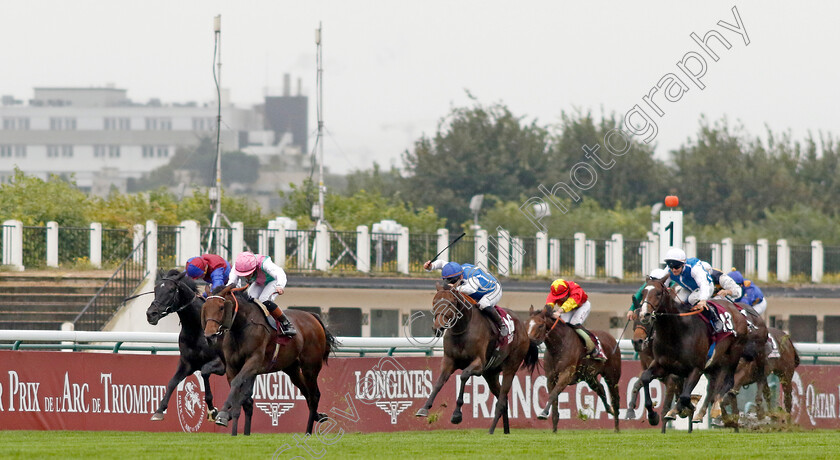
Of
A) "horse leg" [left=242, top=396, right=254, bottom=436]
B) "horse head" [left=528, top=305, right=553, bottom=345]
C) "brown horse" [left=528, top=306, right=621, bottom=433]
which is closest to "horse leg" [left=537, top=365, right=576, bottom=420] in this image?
"brown horse" [left=528, top=306, right=621, bottom=433]

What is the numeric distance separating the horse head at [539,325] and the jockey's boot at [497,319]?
0.41m

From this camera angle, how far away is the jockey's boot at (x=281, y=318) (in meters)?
12.2

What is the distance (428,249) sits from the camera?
27.3 m

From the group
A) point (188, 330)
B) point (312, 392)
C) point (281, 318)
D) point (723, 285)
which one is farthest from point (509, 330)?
point (188, 330)

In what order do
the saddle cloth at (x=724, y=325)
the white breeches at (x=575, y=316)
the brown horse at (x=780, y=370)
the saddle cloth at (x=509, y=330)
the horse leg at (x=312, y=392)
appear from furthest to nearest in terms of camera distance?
the brown horse at (x=780, y=370) → the white breeches at (x=575, y=316) → the saddle cloth at (x=509, y=330) → the saddle cloth at (x=724, y=325) → the horse leg at (x=312, y=392)

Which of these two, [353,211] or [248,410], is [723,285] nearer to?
[248,410]

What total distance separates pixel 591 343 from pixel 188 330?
435 cm

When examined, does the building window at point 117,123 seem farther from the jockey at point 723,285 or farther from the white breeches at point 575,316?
the jockey at point 723,285

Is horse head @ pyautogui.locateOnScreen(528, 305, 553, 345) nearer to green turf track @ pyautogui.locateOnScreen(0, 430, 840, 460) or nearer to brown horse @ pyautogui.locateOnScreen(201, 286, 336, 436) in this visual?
green turf track @ pyautogui.locateOnScreen(0, 430, 840, 460)

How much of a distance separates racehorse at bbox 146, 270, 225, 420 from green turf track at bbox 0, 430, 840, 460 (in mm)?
607

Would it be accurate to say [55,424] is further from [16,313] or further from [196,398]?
[16,313]

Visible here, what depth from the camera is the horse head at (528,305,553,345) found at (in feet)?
44.5

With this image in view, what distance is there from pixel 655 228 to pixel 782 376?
17.0 m

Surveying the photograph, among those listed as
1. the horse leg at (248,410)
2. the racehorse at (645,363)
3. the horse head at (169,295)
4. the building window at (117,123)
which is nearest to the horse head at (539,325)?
the racehorse at (645,363)
